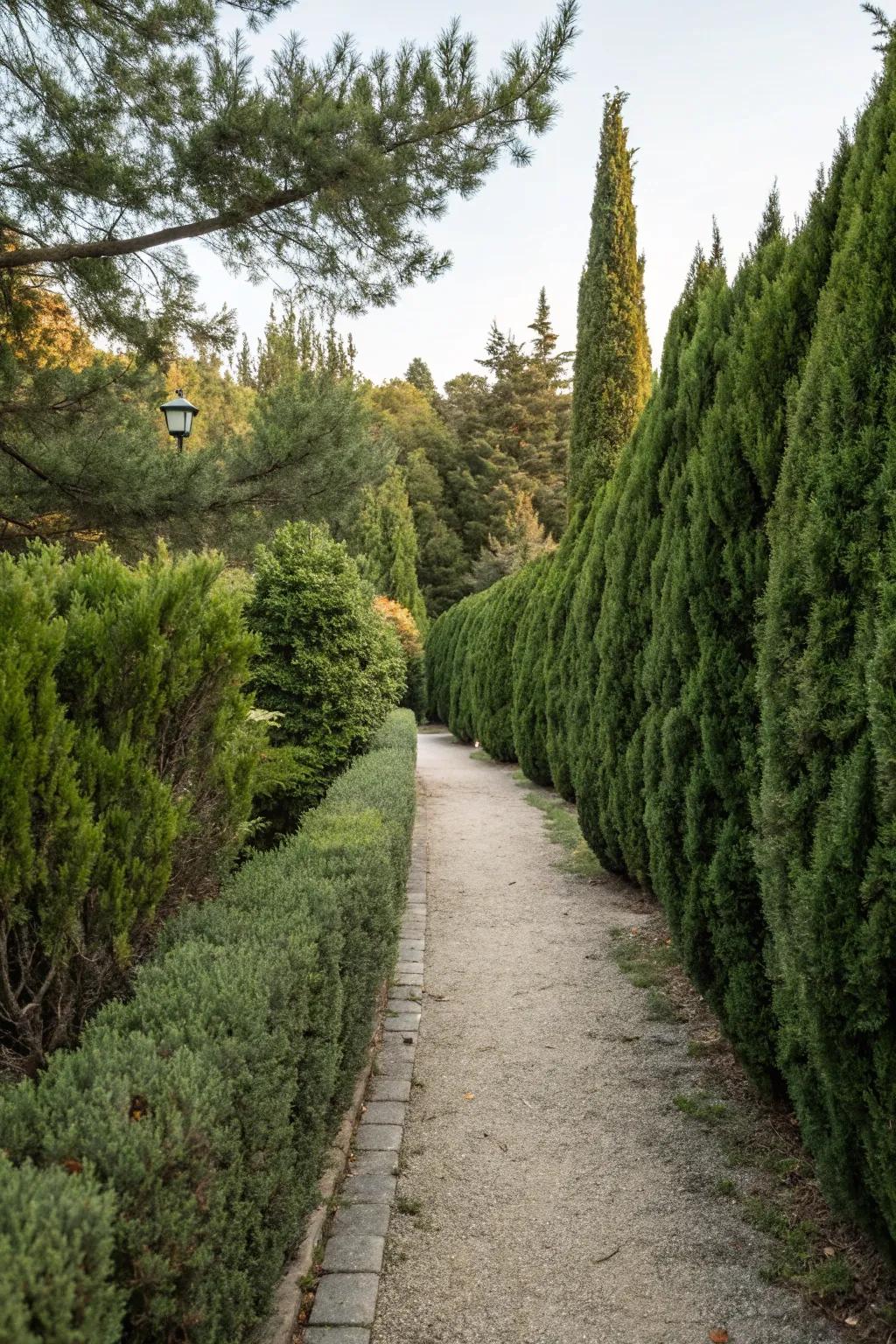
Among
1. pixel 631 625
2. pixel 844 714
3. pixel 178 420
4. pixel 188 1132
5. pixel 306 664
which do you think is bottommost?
pixel 188 1132

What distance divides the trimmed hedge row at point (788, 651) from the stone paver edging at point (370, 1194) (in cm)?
133

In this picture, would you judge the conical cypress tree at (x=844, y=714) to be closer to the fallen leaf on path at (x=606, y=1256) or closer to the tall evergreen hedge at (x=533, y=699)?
the fallen leaf on path at (x=606, y=1256)

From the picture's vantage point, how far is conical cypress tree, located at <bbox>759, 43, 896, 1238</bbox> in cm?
200

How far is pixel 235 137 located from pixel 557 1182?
6.52 m

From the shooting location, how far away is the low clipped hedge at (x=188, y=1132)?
45.4 inches

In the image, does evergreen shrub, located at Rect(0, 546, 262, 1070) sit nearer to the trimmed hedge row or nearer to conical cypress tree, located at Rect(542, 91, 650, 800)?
the trimmed hedge row

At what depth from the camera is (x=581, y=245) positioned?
43.9ft

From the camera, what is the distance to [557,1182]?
2803mm

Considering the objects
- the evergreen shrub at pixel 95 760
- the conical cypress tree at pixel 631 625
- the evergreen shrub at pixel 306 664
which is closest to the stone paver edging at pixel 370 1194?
the evergreen shrub at pixel 95 760

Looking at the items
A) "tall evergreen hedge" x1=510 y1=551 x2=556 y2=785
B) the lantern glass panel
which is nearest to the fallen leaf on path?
"tall evergreen hedge" x1=510 y1=551 x2=556 y2=785

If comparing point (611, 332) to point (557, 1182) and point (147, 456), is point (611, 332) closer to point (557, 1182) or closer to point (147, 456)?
point (147, 456)

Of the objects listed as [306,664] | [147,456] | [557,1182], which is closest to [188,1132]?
[557,1182]

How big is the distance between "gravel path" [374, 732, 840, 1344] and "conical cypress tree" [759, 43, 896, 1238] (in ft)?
1.62

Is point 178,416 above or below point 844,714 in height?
above
